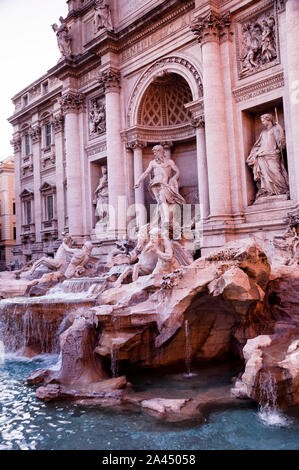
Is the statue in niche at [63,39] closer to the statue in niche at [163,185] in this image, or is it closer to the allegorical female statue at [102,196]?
the allegorical female statue at [102,196]

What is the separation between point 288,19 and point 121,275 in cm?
811

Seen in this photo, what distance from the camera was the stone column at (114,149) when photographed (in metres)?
17.0

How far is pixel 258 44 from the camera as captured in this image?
12766 millimetres

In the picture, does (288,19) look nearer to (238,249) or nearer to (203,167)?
(203,167)

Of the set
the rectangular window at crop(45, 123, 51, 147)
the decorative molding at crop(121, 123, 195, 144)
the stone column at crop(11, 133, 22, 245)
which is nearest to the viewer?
the decorative molding at crop(121, 123, 195, 144)

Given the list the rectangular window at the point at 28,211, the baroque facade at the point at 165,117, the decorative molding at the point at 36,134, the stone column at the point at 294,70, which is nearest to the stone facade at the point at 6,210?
the baroque facade at the point at 165,117

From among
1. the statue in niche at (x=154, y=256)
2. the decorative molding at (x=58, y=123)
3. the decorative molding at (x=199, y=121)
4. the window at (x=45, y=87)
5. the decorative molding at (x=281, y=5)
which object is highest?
the window at (x=45, y=87)

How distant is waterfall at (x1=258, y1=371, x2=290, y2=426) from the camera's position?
581 centimetres

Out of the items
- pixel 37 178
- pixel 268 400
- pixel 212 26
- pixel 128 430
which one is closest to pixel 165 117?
pixel 212 26

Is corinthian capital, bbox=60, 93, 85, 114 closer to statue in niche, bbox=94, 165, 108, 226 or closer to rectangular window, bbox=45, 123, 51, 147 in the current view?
statue in niche, bbox=94, 165, 108, 226

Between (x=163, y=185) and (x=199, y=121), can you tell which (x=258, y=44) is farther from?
(x=163, y=185)

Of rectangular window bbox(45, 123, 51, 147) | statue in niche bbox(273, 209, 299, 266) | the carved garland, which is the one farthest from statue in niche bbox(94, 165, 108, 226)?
statue in niche bbox(273, 209, 299, 266)

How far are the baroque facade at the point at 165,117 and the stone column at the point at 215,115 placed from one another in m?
0.03

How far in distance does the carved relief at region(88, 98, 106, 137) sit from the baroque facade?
0.25 feet
